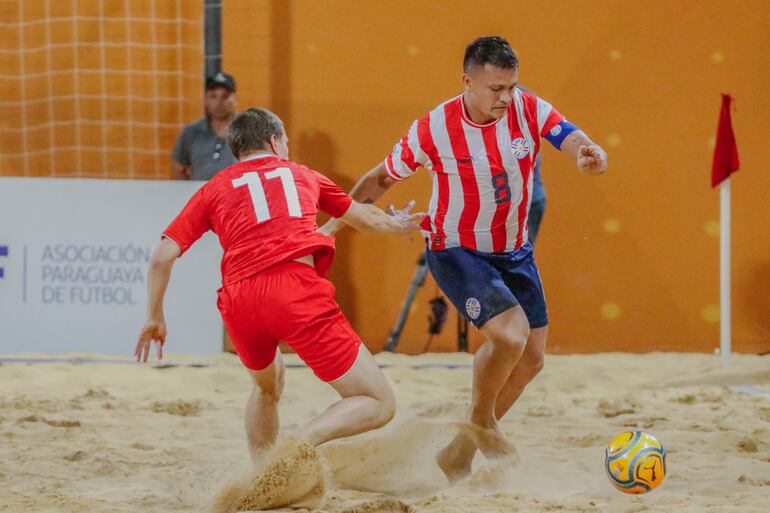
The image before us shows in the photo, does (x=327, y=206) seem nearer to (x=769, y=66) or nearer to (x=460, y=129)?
(x=460, y=129)

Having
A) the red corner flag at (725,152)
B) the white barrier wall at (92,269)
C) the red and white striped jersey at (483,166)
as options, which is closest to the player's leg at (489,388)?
the red and white striped jersey at (483,166)

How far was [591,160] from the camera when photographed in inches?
180

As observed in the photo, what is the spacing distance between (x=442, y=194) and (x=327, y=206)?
Answer: 31.4 inches

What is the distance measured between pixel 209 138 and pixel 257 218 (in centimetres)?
424

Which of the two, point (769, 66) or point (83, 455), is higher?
point (769, 66)

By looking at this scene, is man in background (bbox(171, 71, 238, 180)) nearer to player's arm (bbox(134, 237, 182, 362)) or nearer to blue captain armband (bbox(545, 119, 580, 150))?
blue captain armband (bbox(545, 119, 580, 150))

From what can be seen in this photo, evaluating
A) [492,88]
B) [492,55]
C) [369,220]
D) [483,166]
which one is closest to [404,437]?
[369,220]

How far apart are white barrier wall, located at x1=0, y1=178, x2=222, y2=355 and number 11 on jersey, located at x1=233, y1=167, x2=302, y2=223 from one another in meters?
3.90

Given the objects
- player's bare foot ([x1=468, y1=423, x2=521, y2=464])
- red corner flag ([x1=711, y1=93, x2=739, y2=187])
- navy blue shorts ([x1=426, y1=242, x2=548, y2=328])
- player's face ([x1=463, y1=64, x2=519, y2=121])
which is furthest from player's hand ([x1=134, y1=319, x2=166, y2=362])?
red corner flag ([x1=711, y1=93, x2=739, y2=187])

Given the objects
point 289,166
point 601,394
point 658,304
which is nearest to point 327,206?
point 289,166

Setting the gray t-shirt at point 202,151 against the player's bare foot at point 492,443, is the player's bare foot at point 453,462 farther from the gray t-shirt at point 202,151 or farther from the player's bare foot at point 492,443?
the gray t-shirt at point 202,151

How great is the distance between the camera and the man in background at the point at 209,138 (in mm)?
8117

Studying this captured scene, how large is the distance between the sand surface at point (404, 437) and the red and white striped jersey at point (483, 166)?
954mm

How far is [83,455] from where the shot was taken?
16.8 feet
